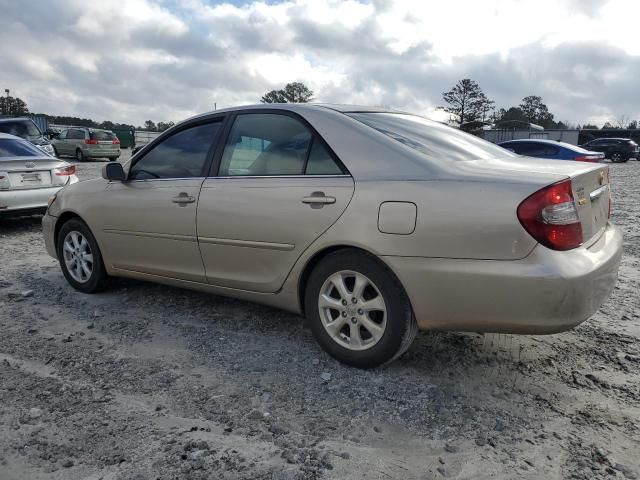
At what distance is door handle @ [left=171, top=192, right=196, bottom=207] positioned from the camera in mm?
3752

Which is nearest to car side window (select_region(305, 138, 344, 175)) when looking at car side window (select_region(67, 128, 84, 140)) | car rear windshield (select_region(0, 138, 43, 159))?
car rear windshield (select_region(0, 138, 43, 159))

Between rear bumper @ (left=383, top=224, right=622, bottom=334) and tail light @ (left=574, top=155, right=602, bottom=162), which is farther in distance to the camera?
tail light @ (left=574, top=155, right=602, bottom=162)

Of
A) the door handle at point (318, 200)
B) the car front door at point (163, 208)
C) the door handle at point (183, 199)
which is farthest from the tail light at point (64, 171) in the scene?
the door handle at point (318, 200)

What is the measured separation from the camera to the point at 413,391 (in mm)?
2924

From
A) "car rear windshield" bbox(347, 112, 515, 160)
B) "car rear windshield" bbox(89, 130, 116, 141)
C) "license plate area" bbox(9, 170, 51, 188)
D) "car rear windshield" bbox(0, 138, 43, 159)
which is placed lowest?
"license plate area" bbox(9, 170, 51, 188)

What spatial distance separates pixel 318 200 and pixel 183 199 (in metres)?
1.18

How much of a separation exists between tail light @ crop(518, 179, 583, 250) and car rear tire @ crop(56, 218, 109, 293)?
11.4 ft

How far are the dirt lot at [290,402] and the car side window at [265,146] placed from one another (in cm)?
115

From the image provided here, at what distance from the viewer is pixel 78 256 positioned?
4.73m

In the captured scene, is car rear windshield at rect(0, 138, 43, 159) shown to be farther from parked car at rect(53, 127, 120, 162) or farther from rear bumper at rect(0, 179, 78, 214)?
parked car at rect(53, 127, 120, 162)

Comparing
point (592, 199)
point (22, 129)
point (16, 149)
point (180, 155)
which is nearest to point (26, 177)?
point (16, 149)

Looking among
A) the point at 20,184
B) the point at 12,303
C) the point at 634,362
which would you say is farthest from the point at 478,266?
the point at 20,184

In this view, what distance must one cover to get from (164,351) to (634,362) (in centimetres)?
293

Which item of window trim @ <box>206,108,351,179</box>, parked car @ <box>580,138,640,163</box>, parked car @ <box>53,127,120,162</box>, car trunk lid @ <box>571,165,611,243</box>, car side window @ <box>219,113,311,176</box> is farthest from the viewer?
parked car @ <box>580,138,640,163</box>
